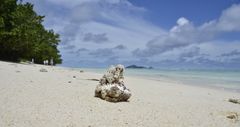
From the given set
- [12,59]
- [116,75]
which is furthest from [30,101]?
[12,59]

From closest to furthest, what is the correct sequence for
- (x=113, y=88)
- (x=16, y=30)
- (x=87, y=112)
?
(x=87, y=112) → (x=113, y=88) → (x=16, y=30)

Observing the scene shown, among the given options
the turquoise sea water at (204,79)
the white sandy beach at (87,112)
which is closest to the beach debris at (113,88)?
the white sandy beach at (87,112)

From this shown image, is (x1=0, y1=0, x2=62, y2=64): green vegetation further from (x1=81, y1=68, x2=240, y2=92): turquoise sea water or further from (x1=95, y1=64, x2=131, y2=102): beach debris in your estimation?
(x1=95, y1=64, x2=131, y2=102): beach debris

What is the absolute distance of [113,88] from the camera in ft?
31.6

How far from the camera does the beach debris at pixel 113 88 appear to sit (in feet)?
31.4

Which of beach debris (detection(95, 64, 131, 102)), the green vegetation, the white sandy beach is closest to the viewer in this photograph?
the white sandy beach

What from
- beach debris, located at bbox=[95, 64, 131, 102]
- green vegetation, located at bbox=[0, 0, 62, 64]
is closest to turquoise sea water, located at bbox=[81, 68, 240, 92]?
green vegetation, located at bbox=[0, 0, 62, 64]

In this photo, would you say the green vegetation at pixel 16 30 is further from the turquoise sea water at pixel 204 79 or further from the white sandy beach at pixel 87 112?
the white sandy beach at pixel 87 112

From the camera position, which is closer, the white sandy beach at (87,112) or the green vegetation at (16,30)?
the white sandy beach at (87,112)

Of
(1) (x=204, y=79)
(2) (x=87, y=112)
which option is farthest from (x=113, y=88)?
(1) (x=204, y=79)

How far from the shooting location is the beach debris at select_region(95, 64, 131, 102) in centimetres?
959

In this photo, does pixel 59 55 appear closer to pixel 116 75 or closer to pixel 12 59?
pixel 12 59

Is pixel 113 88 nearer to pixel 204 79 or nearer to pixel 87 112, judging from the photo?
pixel 87 112

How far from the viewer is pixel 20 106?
24.9 feet
